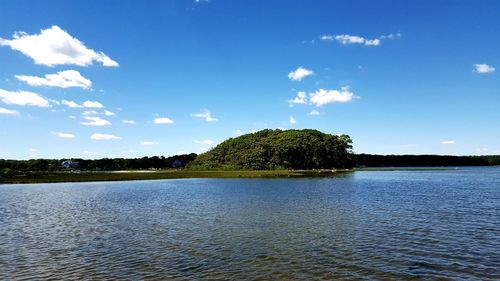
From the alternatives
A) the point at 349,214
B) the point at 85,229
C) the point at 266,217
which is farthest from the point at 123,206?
the point at 349,214

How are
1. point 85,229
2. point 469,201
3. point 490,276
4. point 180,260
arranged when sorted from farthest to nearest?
point 469,201
point 85,229
point 180,260
point 490,276

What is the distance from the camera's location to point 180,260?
2380 centimetres

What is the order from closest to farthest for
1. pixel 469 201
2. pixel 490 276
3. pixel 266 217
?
1. pixel 490 276
2. pixel 266 217
3. pixel 469 201

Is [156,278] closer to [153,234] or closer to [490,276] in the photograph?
[153,234]

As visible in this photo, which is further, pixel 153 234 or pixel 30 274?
pixel 153 234

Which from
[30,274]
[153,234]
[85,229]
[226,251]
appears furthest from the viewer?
[85,229]

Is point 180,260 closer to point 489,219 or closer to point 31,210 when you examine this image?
point 489,219

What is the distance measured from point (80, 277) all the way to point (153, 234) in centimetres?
1226

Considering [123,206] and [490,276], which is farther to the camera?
[123,206]

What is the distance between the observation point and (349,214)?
42688mm

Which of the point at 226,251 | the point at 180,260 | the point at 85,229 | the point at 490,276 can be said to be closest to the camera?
the point at 490,276

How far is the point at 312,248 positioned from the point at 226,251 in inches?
227

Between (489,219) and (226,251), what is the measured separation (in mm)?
27154

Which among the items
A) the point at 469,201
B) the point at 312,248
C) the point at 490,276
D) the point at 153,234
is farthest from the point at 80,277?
the point at 469,201
